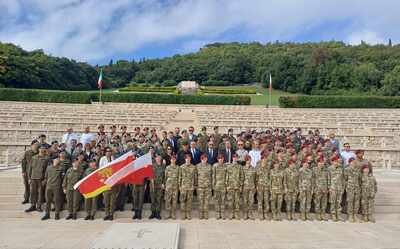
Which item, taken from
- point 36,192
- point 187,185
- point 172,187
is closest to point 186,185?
point 187,185

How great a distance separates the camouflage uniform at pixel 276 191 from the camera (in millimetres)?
9367

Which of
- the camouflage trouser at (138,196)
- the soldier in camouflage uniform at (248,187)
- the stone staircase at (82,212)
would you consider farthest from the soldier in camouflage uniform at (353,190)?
the camouflage trouser at (138,196)

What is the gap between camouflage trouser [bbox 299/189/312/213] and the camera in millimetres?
9508

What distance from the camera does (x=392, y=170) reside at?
50.4 feet

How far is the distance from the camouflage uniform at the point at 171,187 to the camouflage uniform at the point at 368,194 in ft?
15.3

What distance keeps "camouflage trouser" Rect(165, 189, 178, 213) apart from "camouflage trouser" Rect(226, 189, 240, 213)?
1287 mm

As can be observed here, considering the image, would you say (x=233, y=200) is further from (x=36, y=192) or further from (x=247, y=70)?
(x=247, y=70)

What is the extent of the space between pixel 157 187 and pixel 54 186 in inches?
97.2

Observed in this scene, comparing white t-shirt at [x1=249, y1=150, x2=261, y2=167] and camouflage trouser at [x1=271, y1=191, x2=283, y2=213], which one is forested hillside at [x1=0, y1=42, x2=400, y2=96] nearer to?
white t-shirt at [x1=249, y1=150, x2=261, y2=167]

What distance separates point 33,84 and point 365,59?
5823 cm

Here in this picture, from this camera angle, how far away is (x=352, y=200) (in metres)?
9.61

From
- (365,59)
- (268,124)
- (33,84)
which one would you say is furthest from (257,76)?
(268,124)

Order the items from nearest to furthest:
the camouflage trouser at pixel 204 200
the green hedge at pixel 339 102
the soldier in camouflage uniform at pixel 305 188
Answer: the camouflage trouser at pixel 204 200 < the soldier in camouflage uniform at pixel 305 188 < the green hedge at pixel 339 102

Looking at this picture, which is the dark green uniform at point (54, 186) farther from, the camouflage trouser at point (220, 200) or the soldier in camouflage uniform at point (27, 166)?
the camouflage trouser at point (220, 200)
